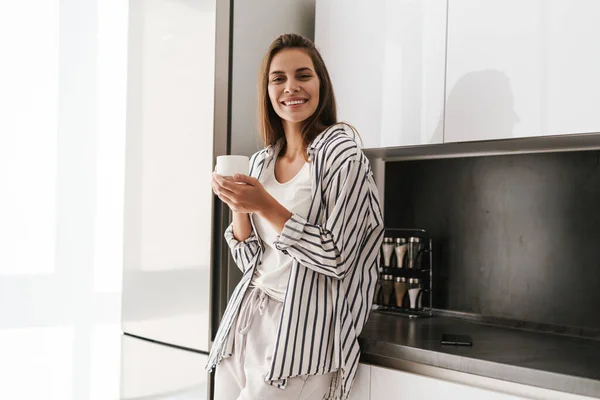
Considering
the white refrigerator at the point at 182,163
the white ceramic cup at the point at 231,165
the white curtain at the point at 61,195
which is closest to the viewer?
the white ceramic cup at the point at 231,165

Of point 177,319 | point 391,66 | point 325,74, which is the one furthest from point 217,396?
point 391,66

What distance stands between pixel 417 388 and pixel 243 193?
1.83 ft

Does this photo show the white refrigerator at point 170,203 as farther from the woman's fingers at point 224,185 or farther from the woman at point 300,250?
the woman's fingers at point 224,185

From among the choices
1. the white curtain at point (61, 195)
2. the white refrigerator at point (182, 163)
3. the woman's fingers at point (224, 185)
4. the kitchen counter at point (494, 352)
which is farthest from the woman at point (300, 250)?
the white curtain at point (61, 195)

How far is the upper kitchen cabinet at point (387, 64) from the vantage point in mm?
1576

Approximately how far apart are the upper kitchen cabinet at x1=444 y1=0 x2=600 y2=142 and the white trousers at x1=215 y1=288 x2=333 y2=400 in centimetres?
63

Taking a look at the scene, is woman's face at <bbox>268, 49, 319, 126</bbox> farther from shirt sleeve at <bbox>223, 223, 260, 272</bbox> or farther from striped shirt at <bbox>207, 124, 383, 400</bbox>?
shirt sleeve at <bbox>223, 223, 260, 272</bbox>

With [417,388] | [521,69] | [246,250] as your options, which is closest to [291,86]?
[246,250]

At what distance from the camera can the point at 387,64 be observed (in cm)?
168

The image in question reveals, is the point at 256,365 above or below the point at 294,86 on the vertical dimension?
below

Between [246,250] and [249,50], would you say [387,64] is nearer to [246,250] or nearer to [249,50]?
[249,50]

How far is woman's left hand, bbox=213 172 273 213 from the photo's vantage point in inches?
51.0

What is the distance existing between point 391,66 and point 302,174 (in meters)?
0.45

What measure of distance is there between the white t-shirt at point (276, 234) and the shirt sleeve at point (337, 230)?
0.26 ft
